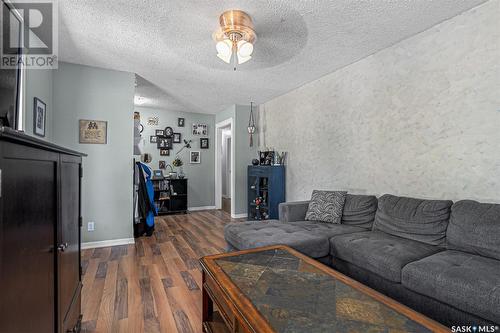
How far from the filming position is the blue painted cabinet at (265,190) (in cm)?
449

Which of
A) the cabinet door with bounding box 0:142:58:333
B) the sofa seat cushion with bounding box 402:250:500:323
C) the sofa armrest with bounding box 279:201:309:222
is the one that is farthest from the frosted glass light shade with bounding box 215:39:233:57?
the sofa seat cushion with bounding box 402:250:500:323

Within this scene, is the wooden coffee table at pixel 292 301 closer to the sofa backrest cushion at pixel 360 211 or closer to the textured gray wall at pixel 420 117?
the sofa backrest cushion at pixel 360 211

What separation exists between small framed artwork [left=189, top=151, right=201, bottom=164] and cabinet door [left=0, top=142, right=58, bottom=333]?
5079 mm

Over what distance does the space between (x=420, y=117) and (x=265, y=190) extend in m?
2.88

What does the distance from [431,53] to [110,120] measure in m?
3.89

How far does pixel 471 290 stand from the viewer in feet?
4.37

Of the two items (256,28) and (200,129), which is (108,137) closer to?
(256,28)

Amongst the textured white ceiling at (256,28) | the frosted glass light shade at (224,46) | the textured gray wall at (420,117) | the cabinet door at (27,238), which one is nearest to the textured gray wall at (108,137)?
the textured white ceiling at (256,28)

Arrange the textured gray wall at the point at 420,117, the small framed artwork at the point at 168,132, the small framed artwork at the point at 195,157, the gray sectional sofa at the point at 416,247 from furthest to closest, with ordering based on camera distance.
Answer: the small framed artwork at the point at 195,157, the small framed artwork at the point at 168,132, the textured gray wall at the point at 420,117, the gray sectional sofa at the point at 416,247

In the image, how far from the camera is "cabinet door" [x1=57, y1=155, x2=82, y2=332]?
119cm

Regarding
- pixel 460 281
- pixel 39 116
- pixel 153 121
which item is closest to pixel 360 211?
pixel 460 281

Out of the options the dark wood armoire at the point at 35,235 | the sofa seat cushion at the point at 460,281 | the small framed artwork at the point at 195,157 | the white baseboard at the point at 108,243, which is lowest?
the white baseboard at the point at 108,243

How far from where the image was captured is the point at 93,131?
3350 mm

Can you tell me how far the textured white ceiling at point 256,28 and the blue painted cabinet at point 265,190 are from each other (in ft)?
5.45
